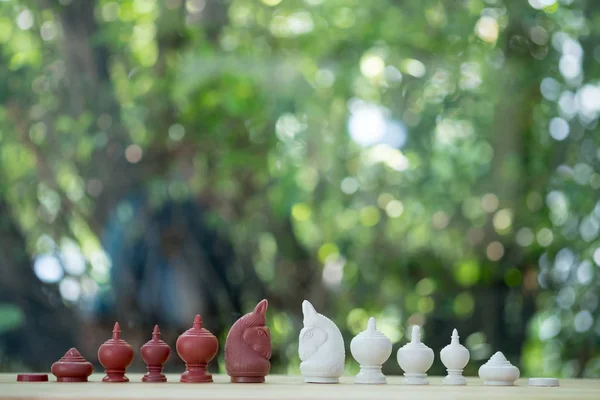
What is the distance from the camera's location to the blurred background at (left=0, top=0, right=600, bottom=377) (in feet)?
9.84

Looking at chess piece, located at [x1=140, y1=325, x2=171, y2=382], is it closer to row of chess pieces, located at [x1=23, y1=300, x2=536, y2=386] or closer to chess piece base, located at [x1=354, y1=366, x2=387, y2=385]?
row of chess pieces, located at [x1=23, y1=300, x2=536, y2=386]

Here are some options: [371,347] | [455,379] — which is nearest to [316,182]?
[455,379]

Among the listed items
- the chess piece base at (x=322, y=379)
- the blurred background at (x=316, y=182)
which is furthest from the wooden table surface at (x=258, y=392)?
the blurred background at (x=316, y=182)

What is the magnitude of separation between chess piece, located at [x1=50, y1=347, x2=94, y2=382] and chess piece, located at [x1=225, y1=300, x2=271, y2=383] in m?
0.22

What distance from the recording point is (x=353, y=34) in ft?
10.0

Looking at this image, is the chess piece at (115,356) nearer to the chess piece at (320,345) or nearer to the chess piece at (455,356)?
the chess piece at (320,345)

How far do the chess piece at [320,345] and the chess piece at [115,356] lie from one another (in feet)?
0.87

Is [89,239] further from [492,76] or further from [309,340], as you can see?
[309,340]

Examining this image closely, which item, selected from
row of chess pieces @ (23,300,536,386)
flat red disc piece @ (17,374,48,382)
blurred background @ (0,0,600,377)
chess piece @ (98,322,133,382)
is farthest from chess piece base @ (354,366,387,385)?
blurred background @ (0,0,600,377)

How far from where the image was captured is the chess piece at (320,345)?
1.25m

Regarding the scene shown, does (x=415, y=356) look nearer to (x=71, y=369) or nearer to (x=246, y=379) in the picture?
(x=246, y=379)

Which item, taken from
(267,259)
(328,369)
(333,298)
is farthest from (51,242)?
(328,369)

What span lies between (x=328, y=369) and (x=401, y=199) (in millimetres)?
1807

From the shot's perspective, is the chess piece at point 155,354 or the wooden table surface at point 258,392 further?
the chess piece at point 155,354
